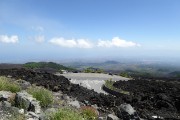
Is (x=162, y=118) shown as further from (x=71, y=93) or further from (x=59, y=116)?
(x=71, y=93)

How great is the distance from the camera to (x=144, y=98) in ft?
79.9

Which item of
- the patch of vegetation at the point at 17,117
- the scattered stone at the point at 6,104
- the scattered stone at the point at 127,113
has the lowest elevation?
the scattered stone at the point at 127,113

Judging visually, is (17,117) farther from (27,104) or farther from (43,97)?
(43,97)

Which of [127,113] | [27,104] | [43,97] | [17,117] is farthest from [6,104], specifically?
[127,113]

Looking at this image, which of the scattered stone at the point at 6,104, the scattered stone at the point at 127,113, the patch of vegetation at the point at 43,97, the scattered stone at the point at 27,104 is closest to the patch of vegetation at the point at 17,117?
the scattered stone at the point at 27,104

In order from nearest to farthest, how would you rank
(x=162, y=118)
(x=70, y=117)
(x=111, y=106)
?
1. (x=70, y=117)
2. (x=162, y=118)
3. (x=111, y=106)

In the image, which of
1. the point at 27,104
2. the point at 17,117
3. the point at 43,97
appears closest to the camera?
the point at 17,117

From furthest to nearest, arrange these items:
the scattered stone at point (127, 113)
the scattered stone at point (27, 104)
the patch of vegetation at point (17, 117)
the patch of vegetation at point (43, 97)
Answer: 1. the scattered stone at point (127, 113)
2. the patch of vegetation at point (43, 97)
3. the scattered stone at point (27, 104)
4. the patch of vegetation at point (17, 117)

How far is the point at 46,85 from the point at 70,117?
14.3 meters

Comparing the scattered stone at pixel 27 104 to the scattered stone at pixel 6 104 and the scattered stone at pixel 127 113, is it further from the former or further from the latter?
the scattered stone at pixel 127 113

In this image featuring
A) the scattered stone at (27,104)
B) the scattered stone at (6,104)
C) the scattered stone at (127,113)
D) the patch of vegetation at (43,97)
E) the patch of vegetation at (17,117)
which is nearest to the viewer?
the patch of vegetation at (17,117)

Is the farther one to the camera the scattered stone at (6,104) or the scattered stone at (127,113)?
the scattered stone at (127,113)

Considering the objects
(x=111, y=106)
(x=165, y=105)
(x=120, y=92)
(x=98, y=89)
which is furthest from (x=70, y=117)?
(x=98, y=89)

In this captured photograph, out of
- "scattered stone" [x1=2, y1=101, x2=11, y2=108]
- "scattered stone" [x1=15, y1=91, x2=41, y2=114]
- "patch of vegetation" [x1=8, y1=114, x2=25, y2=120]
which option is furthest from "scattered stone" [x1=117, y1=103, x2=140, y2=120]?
"patch of vegetation" [x1=8, y1=114, x2=25, y2=120]
